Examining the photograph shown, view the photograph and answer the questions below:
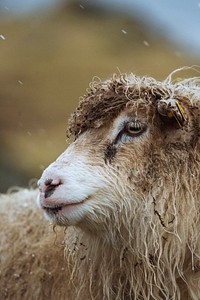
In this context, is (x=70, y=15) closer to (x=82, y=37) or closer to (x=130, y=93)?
(x=82, y=37)

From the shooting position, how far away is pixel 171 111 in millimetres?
4652

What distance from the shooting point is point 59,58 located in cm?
1711

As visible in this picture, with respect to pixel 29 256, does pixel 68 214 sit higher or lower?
lower

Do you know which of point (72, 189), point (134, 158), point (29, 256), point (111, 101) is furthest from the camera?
point (29, 256)

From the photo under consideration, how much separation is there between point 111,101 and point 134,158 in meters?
0.37

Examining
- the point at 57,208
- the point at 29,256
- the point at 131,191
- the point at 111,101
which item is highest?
the point at 111,101

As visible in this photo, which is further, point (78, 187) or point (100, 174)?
point (100, 174)

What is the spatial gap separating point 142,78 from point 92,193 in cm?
87

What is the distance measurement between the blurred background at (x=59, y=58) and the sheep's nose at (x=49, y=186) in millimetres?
9019

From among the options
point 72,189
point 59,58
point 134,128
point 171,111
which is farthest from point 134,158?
point 59,58

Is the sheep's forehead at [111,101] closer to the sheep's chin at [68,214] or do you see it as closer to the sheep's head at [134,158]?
the sheep's head at [134,158]

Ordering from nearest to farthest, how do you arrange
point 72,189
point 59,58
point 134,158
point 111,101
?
point 72,189
point 134,158
point 111,101
point 59,58

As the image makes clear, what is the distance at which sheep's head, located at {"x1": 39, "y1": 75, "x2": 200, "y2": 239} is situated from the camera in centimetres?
452

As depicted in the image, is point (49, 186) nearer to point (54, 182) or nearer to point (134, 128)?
point (54, 182)
